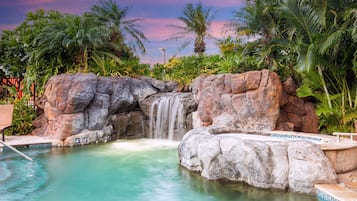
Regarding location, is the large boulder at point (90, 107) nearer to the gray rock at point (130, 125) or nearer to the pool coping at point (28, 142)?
the gray rock at point (130, 125)

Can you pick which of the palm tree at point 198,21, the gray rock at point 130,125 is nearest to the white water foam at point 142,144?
the gray rock at point 130,125

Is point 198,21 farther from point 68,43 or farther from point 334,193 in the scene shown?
point 334,193

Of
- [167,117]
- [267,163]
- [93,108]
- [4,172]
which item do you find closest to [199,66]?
[167,117]

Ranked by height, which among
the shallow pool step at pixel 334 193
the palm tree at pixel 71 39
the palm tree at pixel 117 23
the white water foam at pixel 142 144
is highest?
the palm tree at pixel 117 23

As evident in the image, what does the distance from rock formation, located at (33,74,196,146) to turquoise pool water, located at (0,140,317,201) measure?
133 cm

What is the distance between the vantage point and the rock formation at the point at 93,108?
9.70 metres

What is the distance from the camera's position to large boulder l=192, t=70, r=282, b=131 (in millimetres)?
8320

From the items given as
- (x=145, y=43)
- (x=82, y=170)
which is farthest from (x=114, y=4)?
(x=82, y=170)

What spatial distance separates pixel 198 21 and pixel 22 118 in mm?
8139

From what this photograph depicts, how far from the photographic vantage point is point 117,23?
13.4m

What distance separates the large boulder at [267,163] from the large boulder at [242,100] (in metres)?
2.63

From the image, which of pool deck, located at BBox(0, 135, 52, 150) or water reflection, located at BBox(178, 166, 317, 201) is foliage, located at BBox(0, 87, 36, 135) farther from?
water reflection, located at BBox(178, 166, 317, 201)

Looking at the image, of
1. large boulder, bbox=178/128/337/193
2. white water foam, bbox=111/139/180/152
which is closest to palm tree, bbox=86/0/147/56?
white water foam, bbox=111/139/180/152

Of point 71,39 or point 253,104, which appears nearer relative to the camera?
point 253,104
